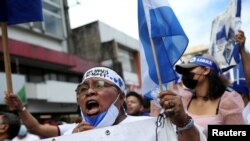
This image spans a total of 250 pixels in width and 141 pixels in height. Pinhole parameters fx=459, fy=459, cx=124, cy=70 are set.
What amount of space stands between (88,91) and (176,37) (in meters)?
0.59

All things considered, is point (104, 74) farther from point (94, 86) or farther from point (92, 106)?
point (92, 106)

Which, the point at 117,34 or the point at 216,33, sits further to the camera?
the point at 117,34

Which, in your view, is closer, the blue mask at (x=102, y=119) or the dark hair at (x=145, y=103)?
the blue mask at (x=102, y=119)

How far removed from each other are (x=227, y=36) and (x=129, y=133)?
8.09 ft

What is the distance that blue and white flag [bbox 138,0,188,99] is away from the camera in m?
2.57

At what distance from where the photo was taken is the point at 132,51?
33.9 m

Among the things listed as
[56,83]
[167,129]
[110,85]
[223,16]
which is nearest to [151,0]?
[110,85]

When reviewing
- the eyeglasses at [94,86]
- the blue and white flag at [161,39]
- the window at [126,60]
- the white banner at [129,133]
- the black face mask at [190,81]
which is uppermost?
the blue and white flag at [161,39]

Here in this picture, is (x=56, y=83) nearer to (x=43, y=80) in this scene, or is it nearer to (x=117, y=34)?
(x=43, y=80)

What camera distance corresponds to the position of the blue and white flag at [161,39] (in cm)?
257

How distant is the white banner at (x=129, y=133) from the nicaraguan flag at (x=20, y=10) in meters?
1.27

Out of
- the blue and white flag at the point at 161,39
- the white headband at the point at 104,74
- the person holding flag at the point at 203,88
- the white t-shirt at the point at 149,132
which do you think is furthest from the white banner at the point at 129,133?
the person holding flag at the point at 203,88

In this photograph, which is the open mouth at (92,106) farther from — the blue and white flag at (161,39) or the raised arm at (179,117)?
the raised arm at (179,117)

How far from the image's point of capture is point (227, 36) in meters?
4.42
